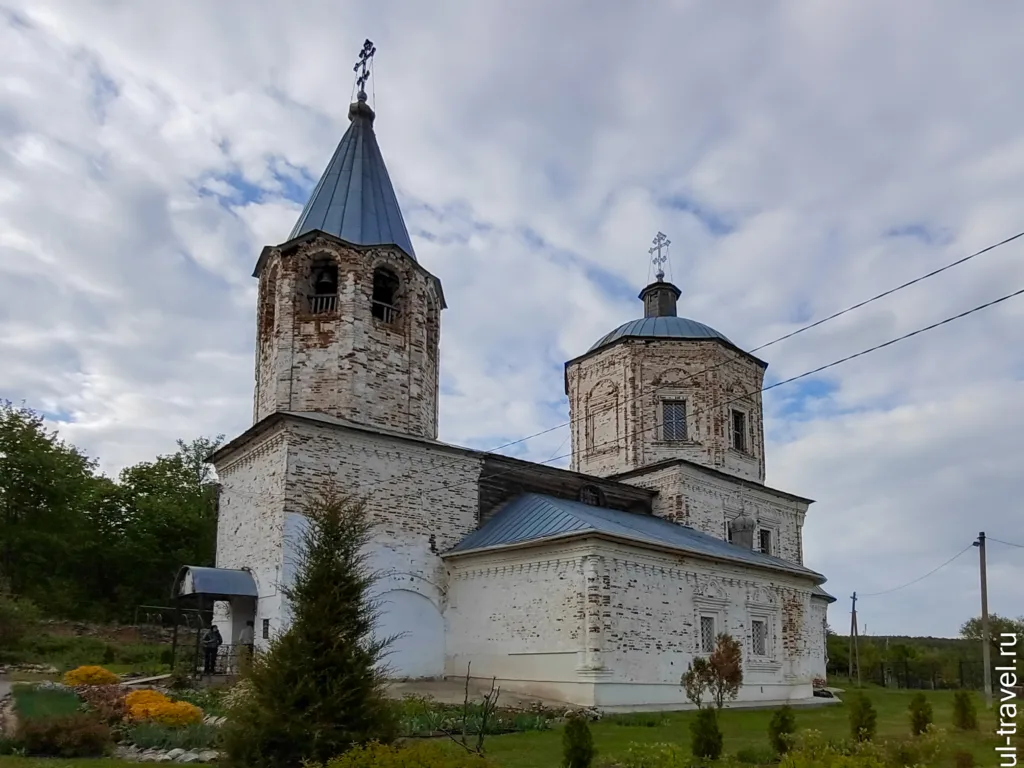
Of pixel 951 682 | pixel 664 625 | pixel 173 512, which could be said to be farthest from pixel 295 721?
pixel 951 682

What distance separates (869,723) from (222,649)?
11746mm

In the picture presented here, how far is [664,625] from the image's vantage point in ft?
52.3

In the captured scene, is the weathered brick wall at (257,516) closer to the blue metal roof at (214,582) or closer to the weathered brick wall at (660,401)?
the blue metal roof at (214,582)

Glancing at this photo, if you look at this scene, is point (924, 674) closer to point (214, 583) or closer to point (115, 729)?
point (214, 583)

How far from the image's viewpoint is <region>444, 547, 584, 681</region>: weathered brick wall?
1494 cm

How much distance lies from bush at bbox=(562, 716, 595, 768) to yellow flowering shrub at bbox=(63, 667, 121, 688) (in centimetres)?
972

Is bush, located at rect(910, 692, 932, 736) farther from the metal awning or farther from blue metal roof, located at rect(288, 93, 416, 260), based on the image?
blue metal roof, located at rect(288, 93, 416, 260)

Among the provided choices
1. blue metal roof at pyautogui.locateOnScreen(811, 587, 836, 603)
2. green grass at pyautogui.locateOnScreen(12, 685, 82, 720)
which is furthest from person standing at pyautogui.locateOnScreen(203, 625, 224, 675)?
blue metal roof at pyautogui.locateOnScreen(811, 587, 836, 603)

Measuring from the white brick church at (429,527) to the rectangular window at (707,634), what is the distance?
4cm

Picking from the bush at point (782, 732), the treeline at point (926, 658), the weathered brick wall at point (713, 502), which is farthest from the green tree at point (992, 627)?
the bush at point (782, 732)

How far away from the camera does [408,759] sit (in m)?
5.74

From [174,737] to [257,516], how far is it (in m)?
7.19

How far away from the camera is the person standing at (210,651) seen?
607 inches

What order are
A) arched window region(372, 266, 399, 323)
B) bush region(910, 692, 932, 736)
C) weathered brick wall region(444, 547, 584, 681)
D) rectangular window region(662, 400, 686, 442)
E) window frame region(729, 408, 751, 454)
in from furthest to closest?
window frame region(729, 408, 751, 454), rectangular window region(662, 400, 686, 442), arched window region(372, 266, 399, 323), weathered brick wall region(444, 547, 584, 681), bush region(910, 692, 932, 736)
